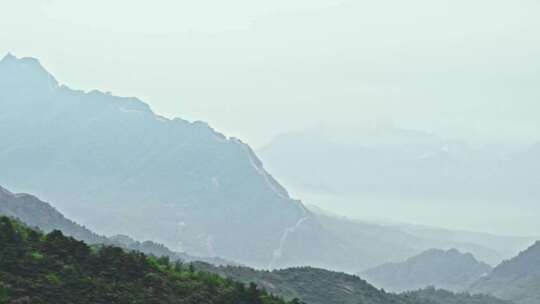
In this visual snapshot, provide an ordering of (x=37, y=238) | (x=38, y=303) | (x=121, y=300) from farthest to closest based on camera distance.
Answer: (x=37, y=238) < (x=121, y=300) < (x=38, y=303)

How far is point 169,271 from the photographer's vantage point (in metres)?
72.2

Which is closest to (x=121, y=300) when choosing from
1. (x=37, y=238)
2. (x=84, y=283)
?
(x=84, y=283)

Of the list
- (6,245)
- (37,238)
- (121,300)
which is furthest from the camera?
(37,238)

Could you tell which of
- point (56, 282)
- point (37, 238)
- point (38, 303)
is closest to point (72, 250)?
point (37, 238)

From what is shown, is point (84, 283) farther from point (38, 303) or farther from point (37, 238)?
point (37, 238)

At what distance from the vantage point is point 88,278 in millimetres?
62500

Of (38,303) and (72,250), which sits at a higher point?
(72,250)

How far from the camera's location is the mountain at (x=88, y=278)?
193ft

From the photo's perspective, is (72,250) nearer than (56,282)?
No

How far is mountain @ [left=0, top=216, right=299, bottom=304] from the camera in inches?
2320

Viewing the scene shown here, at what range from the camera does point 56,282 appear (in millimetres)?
60531

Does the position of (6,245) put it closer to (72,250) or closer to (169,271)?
(72,250)

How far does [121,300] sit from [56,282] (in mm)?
4597

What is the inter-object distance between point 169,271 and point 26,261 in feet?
43.0
